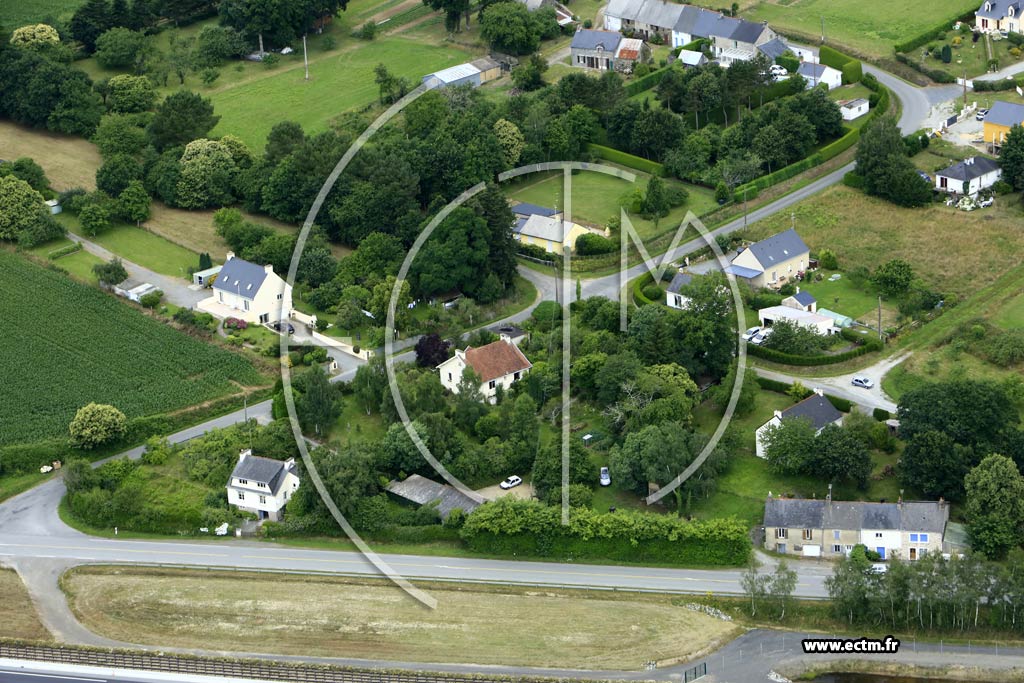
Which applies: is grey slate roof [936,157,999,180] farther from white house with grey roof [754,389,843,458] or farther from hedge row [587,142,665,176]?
white house with grey roof [754,389,843,458]

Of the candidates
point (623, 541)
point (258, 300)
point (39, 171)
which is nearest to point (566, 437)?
point (623, 541)

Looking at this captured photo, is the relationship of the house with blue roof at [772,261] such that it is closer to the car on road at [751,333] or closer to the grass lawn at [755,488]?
the car on road at [751,333]

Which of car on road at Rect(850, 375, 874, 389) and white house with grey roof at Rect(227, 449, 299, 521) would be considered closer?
white house with grey roof at Rect(227, 449, 299, 521)

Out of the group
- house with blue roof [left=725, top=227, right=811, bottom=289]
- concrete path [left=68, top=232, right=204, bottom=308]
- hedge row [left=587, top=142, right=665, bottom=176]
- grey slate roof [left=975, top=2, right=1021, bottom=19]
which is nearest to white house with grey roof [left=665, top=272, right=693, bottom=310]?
house with blue roof [left=725, top=227, right=811, bottom=289]

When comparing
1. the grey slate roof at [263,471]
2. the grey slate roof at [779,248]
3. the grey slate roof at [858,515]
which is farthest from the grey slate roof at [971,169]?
the grey slate roof at [263,471]

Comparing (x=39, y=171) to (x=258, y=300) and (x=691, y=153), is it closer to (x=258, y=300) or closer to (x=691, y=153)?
(x=258, y=300)
